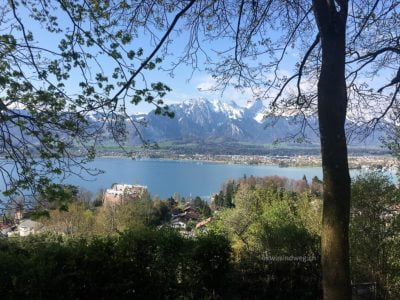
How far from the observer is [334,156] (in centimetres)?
302

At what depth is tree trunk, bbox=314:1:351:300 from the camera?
9.59 ft

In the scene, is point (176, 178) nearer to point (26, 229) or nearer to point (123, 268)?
point (26, 229)

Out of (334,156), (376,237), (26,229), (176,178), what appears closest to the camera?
(334,156)

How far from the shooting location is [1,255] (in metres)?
4.74

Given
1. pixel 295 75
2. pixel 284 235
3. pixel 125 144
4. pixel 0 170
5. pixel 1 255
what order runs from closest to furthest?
pixel 0 170
pixel 125 144
pixel 1 255
pixel 295 75
pixel 284 235

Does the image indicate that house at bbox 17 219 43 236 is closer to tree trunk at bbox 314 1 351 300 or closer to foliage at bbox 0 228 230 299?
foliage at bbox 0 228 230 299

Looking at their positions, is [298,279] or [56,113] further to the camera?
[298,279]

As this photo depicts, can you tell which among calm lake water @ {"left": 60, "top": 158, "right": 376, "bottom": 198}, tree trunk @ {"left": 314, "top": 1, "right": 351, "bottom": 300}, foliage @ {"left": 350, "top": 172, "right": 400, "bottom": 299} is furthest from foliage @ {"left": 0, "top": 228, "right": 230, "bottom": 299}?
calm lake water @ {"left": 60, "top": 158, "right": 376, "bottom": 198}

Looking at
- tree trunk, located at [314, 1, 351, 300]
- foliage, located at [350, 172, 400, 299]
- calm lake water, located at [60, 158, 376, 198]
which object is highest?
tree trunk, located at [314, 1, 351, 300]

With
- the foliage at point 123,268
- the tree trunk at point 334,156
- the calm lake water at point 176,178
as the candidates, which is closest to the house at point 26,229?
the foliage at point 123,268

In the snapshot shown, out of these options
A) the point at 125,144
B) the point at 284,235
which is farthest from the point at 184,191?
the point at 125,144

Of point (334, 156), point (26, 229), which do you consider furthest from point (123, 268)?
point (26, 229)

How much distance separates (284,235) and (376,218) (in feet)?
9.57

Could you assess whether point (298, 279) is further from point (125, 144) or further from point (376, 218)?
point (125, 144)
